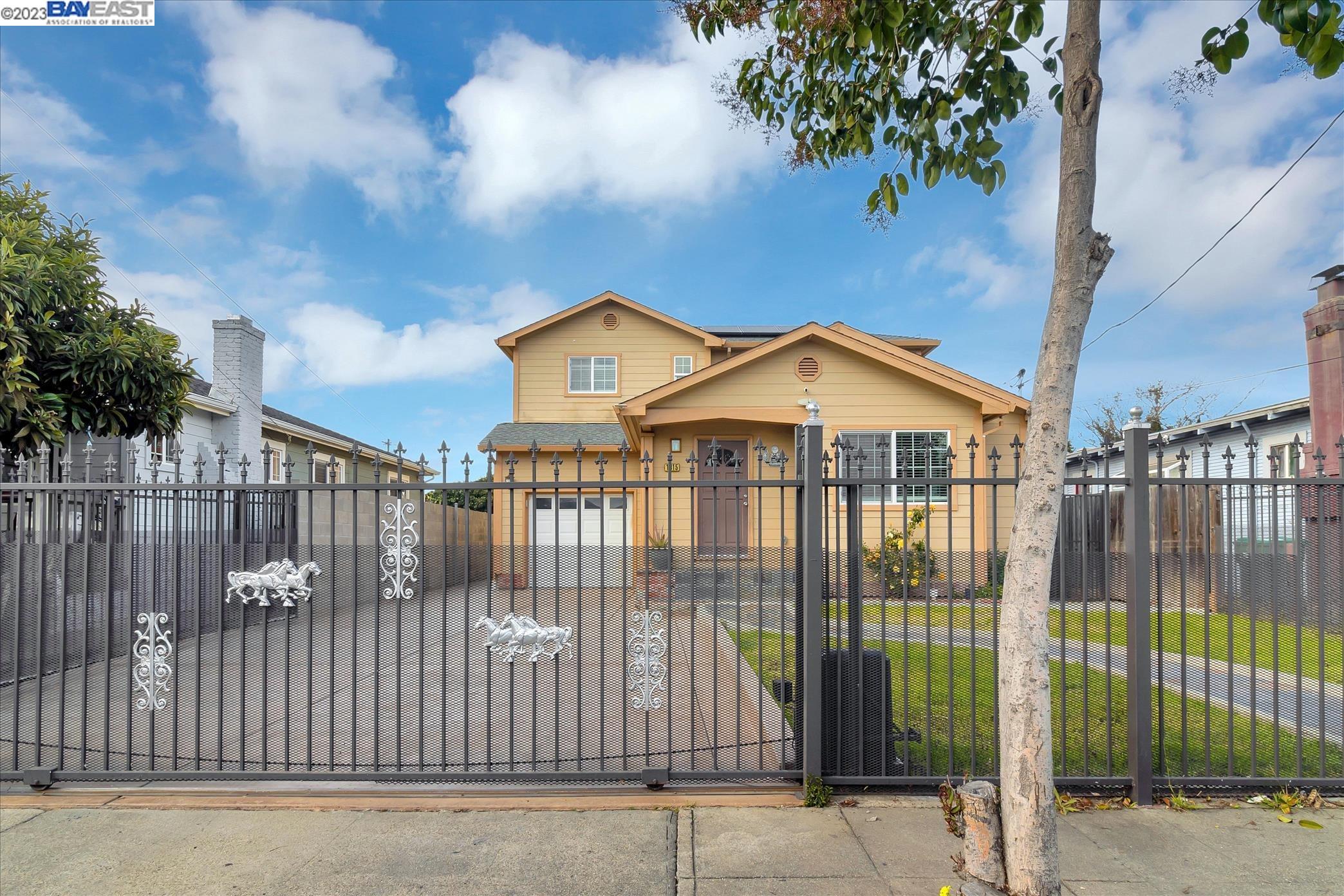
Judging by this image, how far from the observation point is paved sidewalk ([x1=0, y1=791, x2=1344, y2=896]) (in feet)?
10.9

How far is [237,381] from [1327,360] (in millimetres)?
19769

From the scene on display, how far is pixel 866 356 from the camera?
14312 millimetres

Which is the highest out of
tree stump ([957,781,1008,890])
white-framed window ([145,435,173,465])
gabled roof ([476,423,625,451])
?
gabled roof ([476,423,625,451])

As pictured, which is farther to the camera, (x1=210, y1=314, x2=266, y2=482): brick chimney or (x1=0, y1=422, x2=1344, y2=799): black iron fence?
(x1=210, y1=314, x2=266, y2=482): brick chimney

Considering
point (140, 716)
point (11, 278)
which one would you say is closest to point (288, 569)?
point (140, 716)

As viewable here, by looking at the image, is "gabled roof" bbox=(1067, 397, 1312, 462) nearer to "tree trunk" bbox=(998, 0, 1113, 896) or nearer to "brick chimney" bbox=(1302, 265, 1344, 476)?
"brick chimney" bbox=(1302, 265, 1344, 476)

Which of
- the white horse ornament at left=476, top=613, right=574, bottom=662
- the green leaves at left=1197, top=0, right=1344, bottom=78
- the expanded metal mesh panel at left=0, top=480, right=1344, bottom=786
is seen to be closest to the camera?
the green leaves at left=1197, top=0, right=1344, bottom=78

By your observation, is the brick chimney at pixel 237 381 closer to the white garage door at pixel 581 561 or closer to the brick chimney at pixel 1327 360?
the white garage door at pixel 581 561

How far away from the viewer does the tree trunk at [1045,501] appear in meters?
2.89

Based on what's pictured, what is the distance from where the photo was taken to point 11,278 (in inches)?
250

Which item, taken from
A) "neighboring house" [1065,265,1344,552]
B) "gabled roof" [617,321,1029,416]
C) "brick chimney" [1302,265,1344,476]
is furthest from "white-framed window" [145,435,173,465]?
"brick chimney" [1302,265,1344,476]

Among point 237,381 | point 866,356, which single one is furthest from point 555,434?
point 866,356

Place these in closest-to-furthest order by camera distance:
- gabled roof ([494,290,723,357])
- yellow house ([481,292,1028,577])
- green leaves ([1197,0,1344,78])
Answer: green leaves ([1197,0,1344,78]) → yellow house ([481,292,1028,577]) → gabled roof ([494,290,723,357])

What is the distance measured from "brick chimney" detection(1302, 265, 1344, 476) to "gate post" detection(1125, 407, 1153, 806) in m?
10.5
